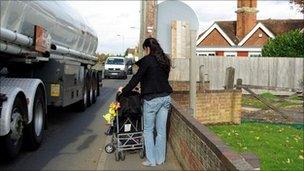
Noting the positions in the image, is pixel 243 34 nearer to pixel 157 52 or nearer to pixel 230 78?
pixel 230 78

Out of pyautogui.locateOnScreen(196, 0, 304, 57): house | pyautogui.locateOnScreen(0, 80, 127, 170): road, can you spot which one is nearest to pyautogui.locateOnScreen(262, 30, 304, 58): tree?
pyautogui.locateOnScreen(196, 0, 304, 57): house

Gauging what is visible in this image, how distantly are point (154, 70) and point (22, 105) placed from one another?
2305mm

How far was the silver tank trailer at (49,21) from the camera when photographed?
28.7 feet

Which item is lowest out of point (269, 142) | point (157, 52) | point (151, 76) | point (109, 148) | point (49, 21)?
point (269, 142)

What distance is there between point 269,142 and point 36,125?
17.2 feet

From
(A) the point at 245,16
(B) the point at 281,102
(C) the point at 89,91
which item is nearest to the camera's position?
(C) the point at 89,91

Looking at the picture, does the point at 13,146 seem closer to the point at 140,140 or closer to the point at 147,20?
the point at 140,140

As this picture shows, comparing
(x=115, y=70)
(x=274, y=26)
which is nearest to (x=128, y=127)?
(x=115, y=70)

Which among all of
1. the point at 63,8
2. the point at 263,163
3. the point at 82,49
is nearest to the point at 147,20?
the point at 63,8

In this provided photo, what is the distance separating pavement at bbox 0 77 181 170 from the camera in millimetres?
8541

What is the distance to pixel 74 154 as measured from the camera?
9680mm

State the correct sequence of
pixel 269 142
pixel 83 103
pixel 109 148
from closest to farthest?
pixel 109 148 < pixel 269 142 < pixel 83 103

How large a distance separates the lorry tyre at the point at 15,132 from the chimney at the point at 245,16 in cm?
4772

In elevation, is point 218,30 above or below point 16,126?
above
